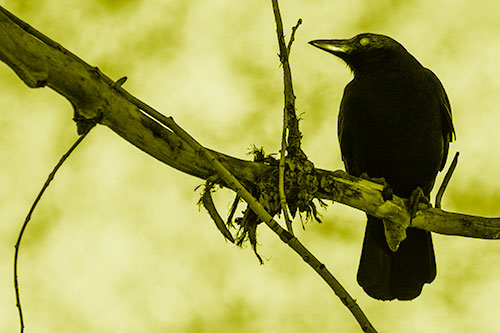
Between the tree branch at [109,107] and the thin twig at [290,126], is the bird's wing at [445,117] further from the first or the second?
the thin twig at [290,126]

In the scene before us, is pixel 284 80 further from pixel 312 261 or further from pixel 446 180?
pixel 446 180

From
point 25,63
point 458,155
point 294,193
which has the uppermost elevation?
point 458,155

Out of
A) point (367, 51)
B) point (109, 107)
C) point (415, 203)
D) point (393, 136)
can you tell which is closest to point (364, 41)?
point (367, 51)

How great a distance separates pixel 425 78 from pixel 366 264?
4.16ft

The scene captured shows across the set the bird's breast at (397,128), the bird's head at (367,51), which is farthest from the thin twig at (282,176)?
the bird's head at (367,51)

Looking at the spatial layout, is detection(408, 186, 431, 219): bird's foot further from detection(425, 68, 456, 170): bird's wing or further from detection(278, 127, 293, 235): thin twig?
detection(278, 127, 293, 235): thin twig

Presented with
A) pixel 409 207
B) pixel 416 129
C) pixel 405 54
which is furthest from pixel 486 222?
pixel 405 54

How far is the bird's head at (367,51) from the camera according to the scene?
4.73m

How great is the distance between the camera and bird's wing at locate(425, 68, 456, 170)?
15.3 ft

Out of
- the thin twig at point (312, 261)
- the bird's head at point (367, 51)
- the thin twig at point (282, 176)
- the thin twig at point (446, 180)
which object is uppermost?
the bird's head at point (367, 51)

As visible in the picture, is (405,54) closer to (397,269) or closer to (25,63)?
(397,269)

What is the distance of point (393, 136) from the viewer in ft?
14.5

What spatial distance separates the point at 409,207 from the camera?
3816 millimetres

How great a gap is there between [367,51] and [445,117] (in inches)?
26.8
